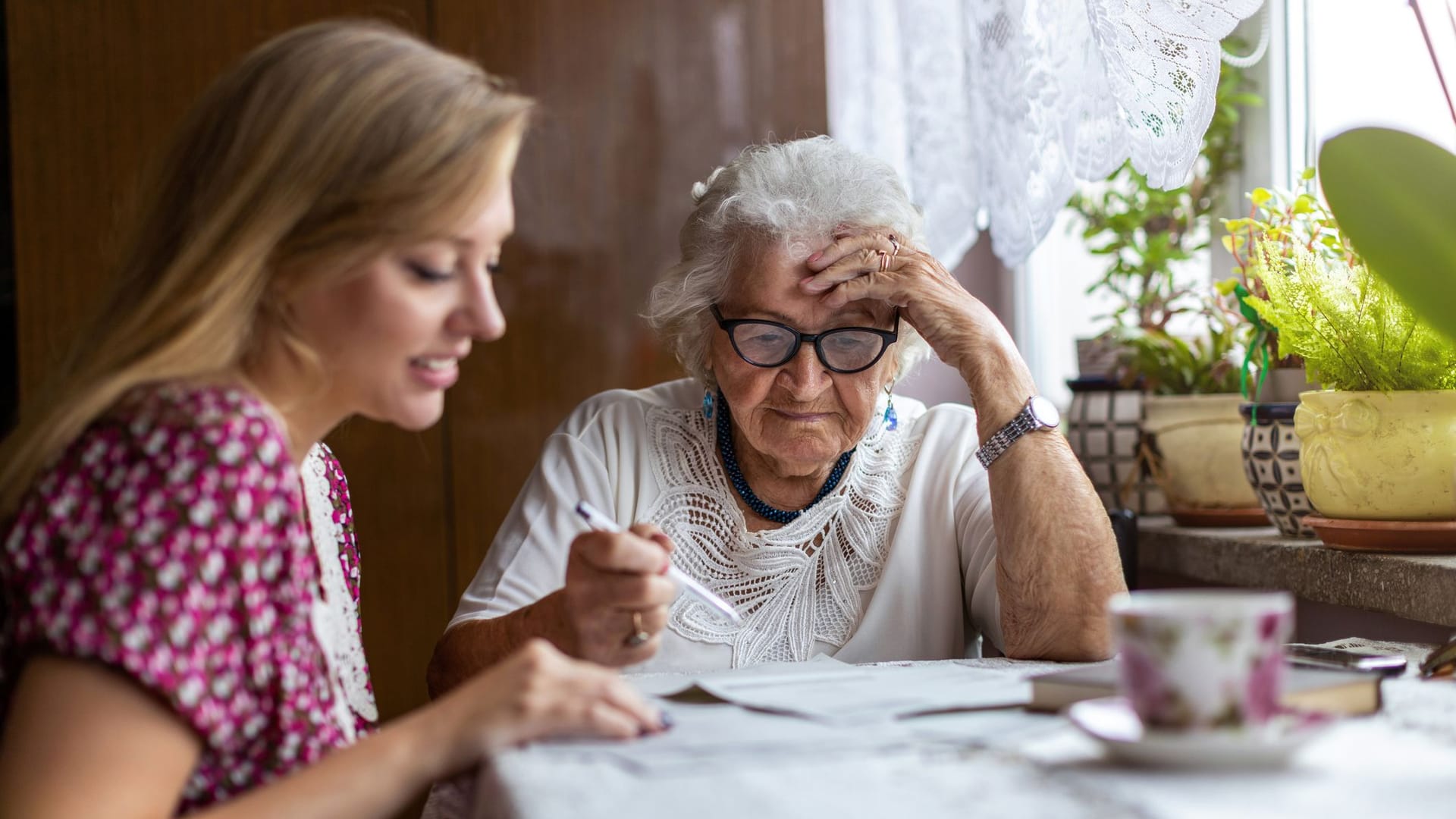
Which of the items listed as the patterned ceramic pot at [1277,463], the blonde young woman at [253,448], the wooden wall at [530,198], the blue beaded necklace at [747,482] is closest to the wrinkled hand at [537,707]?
the blonde young woman at [253,448]

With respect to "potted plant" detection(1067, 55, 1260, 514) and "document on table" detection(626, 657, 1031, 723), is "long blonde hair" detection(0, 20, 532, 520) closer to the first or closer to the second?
"document on table" detection(626, 657, 1031, 723)

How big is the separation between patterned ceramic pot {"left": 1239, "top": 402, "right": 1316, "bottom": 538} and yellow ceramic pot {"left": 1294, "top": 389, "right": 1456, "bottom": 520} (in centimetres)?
14

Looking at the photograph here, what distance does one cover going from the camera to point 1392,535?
1.44 m

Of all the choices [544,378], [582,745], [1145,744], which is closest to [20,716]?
[582,745]

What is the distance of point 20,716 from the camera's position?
0.73 metres

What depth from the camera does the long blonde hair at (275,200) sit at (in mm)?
870

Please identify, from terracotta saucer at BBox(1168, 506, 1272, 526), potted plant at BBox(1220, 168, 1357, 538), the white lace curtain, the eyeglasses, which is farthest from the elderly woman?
terracotta saucer at BBox(1168, 506, 1272, 526)

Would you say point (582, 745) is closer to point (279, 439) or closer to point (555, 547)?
point (279, 439)

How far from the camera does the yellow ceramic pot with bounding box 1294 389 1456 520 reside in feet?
4.54

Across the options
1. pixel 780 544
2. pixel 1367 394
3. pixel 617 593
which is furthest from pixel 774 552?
pixel 1367 394

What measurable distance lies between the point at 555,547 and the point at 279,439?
0.71m

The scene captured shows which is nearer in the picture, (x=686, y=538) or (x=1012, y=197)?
(x=686, y=538)

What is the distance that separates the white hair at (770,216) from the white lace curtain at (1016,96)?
247 mm

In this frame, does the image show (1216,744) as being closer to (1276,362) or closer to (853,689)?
(853,689)
